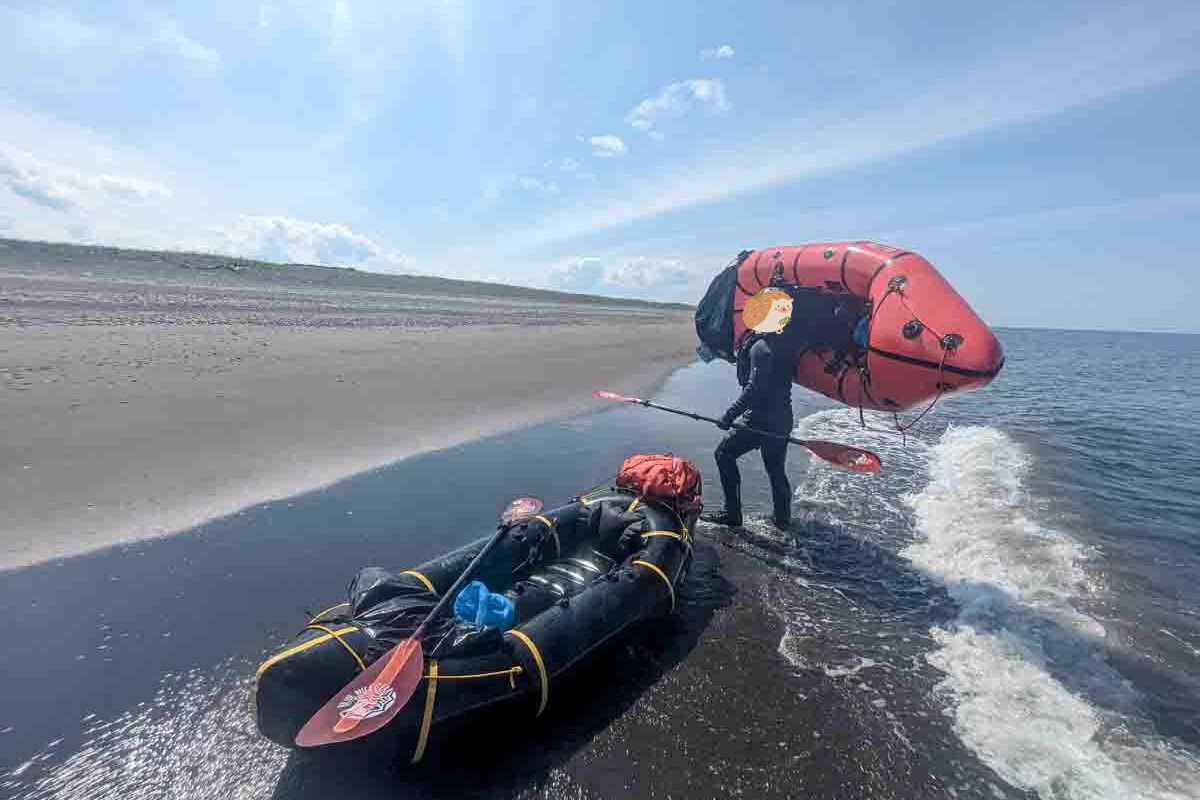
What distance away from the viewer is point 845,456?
7047 millimetres

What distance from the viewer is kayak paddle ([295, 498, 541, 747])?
9.55ft

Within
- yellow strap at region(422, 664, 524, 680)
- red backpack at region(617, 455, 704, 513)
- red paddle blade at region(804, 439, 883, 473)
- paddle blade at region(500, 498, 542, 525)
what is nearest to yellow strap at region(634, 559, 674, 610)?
red backpack at region(617, 455, 704, 513)

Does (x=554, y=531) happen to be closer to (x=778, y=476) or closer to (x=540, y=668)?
(x=540, y=668)

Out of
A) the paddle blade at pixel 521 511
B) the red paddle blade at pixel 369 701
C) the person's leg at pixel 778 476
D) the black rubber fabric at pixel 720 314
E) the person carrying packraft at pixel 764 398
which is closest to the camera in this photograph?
the red paddle blade at pixel 369 701

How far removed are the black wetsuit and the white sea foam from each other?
2.05 m

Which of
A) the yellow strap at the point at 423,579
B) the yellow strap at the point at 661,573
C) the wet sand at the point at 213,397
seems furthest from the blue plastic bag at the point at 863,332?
the wet sand at the point at 213,397

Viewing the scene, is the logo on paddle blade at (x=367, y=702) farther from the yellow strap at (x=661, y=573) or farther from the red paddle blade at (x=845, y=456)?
the red paddle blade at (x=845, y=456)

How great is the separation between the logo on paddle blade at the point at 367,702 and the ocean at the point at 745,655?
685 mm

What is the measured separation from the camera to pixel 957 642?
5.07m

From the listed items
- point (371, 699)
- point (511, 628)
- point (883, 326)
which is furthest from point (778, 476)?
point (371, 699)

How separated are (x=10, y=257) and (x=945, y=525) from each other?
48.0 m

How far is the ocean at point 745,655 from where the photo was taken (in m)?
3.49

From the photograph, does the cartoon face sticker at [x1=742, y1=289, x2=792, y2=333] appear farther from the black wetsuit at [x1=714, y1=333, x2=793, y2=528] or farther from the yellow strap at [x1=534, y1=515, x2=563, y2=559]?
the yellow strap at [x1=534, y1=515, x2=563, y2=559]

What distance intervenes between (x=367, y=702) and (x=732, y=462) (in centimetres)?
500
